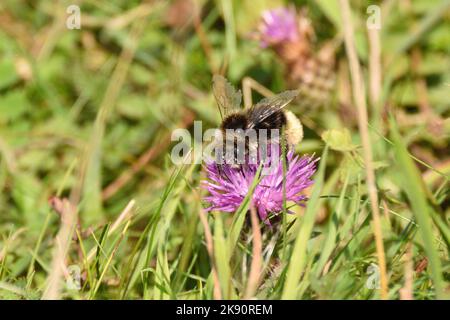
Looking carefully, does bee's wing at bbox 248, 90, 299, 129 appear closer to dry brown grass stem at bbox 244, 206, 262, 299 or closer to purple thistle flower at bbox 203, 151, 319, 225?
purple thistle flower at bbox 203, 151, 319, 225

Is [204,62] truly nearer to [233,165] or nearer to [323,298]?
[233,165]

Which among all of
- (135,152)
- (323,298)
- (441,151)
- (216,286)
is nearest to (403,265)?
(323,298)

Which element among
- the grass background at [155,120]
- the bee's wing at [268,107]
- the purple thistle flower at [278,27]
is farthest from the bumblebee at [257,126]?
the purple thistle flower at [278,27]

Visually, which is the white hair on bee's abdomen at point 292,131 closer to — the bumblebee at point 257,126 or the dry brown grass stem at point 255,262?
the bumblebee at point 257,126

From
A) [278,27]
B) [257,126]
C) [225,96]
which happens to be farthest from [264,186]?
[278,27]

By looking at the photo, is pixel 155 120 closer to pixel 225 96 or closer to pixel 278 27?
pixel 278 27
